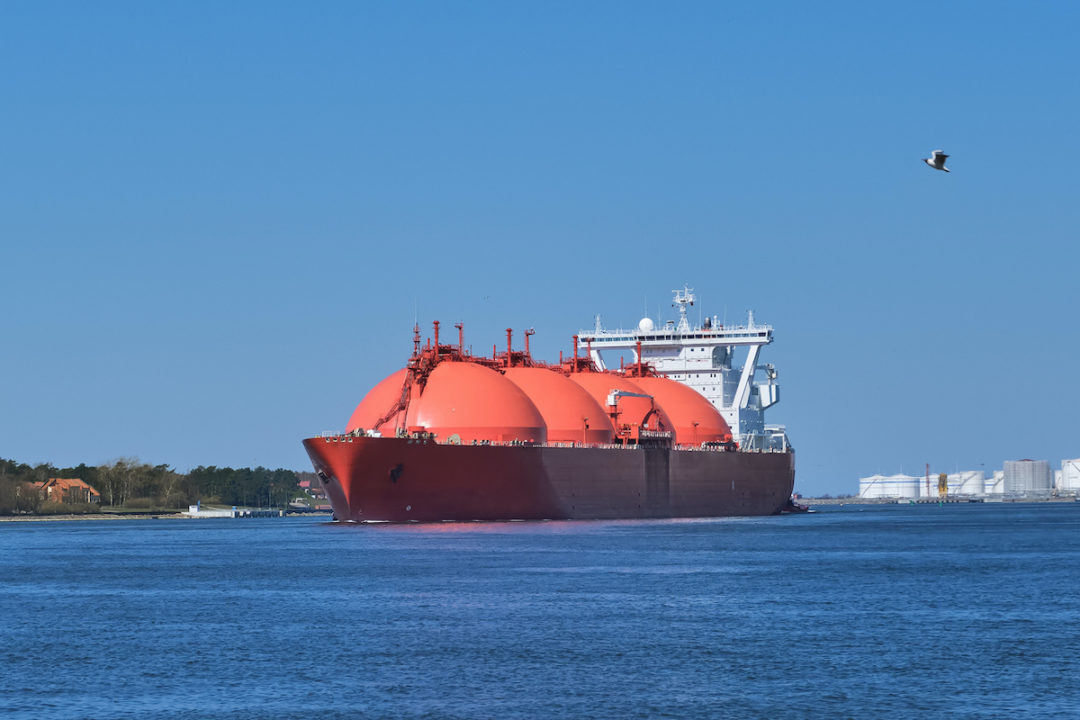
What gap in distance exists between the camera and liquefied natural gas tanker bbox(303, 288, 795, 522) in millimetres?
62250

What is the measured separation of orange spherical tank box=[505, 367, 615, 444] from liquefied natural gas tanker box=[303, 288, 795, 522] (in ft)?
0.24

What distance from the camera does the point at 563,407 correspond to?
72.8m

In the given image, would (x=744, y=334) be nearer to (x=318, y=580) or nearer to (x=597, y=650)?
(x=318, y=580)

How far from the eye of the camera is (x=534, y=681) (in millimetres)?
22312

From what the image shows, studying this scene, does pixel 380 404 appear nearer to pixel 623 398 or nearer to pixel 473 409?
pixel 473 409

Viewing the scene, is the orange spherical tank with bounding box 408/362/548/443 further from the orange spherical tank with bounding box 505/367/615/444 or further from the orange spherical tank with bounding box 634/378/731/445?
the orange spherical tank with bounding box 634/378/731/445

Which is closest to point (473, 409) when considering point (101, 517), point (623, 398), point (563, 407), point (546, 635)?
point (563, 407)

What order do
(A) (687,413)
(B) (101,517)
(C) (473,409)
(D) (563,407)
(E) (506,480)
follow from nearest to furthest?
(E) (506,480)
(C) (473,409)
(D) (563,407)
(A) (687,413)
(B) (101,517)

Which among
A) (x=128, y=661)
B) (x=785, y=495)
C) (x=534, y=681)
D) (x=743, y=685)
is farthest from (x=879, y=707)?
(x=785, y=495)

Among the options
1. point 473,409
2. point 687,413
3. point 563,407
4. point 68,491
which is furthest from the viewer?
point 68,491

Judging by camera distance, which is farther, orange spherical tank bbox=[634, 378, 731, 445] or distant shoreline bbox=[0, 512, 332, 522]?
distant shoreline bbox=[0, 512, 332, 522]

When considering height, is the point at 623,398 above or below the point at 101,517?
above

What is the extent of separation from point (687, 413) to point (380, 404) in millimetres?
21852

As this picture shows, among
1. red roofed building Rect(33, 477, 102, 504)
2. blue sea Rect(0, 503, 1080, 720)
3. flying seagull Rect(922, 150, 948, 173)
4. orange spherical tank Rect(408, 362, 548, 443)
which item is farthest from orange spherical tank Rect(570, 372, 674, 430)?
red roofed building Rect(33, 477, 102, 504)
